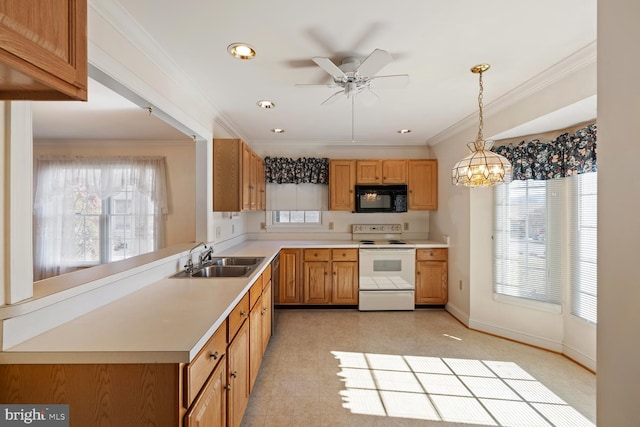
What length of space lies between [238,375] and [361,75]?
2.10 metres

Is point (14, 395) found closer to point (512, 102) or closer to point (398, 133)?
point (512, 102)

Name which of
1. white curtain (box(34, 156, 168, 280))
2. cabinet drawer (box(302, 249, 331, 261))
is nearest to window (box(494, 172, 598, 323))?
cabinet drawer (box(302, 249, 331, 261))

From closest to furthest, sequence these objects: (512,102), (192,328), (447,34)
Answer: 1. (192,328)
2. (447,34)
3. (512,102)

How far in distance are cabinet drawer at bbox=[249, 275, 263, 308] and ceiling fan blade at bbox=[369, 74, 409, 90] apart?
70.5 inches

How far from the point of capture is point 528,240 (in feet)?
9.98

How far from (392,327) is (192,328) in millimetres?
2796

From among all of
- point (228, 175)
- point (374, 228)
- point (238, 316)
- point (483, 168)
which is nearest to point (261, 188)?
point (228, 175)

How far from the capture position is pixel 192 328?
1.20 m

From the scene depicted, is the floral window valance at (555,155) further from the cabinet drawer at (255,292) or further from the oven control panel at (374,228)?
the cabinet drawer at (255,292)


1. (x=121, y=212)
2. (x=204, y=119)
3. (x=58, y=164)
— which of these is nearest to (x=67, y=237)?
(x=121, y=212)

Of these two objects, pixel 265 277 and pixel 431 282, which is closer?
pixel 265 277

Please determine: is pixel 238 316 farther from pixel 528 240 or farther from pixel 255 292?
pixel 528 240

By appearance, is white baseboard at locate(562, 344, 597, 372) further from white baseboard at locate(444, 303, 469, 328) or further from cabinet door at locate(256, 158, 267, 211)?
cabinet door at locate(256, 158, 267, 211)

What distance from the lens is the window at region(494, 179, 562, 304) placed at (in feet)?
9.40
